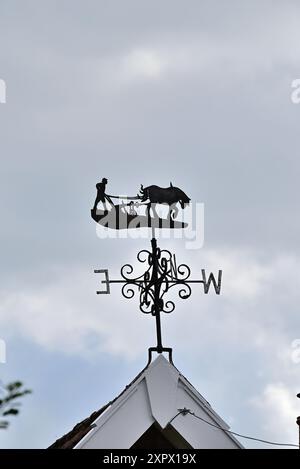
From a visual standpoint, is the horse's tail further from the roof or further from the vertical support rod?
the roof

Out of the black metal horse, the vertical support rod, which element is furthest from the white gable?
the black metal horse

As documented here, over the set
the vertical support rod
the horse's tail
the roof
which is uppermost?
the horse's tail

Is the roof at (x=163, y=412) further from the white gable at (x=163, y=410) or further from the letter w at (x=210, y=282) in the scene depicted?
the letter w at (x=210, y=282)

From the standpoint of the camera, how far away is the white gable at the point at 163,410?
17.0ft

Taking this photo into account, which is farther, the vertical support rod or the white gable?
the vertical support rod

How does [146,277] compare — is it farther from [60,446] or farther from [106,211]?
[60,446]

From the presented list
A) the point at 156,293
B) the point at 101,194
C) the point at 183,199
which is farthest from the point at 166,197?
the point at 156,293

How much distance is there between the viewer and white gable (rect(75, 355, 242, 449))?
5.17m

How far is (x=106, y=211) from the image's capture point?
6.29m

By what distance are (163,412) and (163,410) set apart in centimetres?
1

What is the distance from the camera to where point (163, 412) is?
17.2 ft

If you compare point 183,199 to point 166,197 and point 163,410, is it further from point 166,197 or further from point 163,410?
point 163,410
